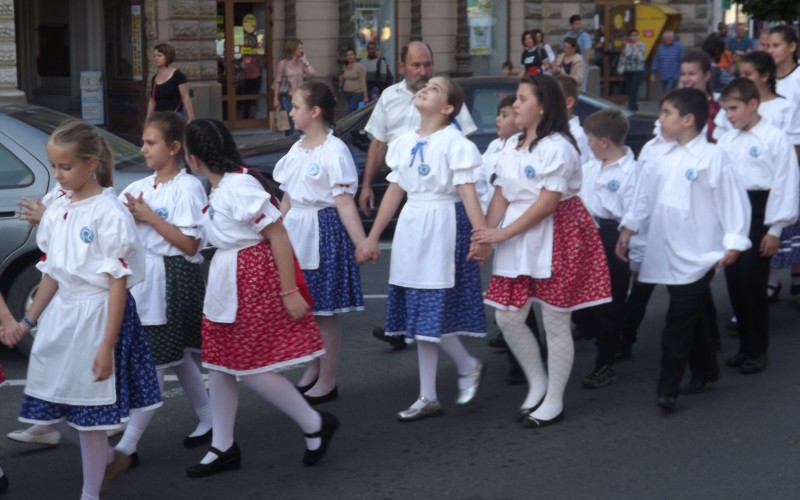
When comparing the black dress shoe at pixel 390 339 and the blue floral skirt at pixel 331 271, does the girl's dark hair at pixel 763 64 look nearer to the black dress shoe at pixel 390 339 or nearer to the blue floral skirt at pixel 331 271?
the black dress shoe at pixel 390 339

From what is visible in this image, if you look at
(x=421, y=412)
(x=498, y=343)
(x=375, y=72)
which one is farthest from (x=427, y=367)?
(x=375, y=72)

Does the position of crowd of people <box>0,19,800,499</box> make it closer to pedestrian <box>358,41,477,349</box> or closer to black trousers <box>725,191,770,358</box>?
black trousers <box>725,191,770,358</box>

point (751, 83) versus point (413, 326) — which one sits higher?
point (751, 83)

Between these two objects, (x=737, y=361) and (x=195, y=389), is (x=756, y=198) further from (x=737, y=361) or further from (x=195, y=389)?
(x=195, y=389)

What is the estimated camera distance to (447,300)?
6.24 m

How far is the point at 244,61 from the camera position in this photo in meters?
23.3

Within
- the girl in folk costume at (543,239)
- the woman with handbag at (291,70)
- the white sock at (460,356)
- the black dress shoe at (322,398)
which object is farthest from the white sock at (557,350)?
the woman with handbag at (291,70)

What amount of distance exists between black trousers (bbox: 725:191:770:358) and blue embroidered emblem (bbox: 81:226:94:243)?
3.78m

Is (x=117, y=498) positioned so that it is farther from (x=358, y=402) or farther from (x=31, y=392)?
(x=358, y=402)

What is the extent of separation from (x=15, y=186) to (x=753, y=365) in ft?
13.9

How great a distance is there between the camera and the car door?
7.29m

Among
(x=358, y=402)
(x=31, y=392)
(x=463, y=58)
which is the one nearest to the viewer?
(x=31, y=392)

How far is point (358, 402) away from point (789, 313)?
3.37m

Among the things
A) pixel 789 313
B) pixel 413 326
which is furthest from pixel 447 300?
pixel 789 313
